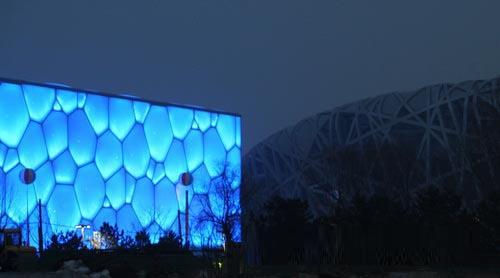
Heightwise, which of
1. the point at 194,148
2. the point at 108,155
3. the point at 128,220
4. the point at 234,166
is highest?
the point at 194,148

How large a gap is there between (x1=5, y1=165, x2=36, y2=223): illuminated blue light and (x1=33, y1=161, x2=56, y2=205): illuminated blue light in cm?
27

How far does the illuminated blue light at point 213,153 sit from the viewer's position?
36.5 m

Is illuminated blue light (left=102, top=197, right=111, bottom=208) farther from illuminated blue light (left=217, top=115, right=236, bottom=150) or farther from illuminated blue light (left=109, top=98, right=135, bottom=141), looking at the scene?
illuminated blue light (left=217, top=115, right=236, bottom=150)

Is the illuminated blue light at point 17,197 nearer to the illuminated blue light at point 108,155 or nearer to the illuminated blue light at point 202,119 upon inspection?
the illuminated blue light at point 108,155

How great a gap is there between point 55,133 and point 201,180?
8093 mm

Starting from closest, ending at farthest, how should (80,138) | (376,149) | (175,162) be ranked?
1. (80,138)
2. (175,162)
3. (376,149)

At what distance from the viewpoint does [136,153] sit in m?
33.3

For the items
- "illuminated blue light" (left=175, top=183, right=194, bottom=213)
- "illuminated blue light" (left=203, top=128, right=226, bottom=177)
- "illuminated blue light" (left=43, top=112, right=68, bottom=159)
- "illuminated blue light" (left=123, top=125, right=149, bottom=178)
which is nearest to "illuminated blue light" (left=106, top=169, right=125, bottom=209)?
"illuminated blue light" (left=123, top=125, right=149, bottom=178)

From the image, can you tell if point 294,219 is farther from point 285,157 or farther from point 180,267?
point 285,157

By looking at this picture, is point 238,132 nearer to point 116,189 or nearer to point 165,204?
point 165,204

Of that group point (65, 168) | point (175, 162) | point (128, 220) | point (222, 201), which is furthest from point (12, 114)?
point (222, 201)

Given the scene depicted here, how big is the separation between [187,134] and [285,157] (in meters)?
22.8

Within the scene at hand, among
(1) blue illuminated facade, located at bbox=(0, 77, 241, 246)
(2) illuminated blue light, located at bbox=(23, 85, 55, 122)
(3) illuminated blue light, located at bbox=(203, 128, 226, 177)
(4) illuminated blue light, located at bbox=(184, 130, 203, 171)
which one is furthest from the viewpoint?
(3) illuminated blue light, located at bbox=(203, 128, 226, 177)

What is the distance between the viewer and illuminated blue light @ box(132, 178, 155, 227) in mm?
33156
